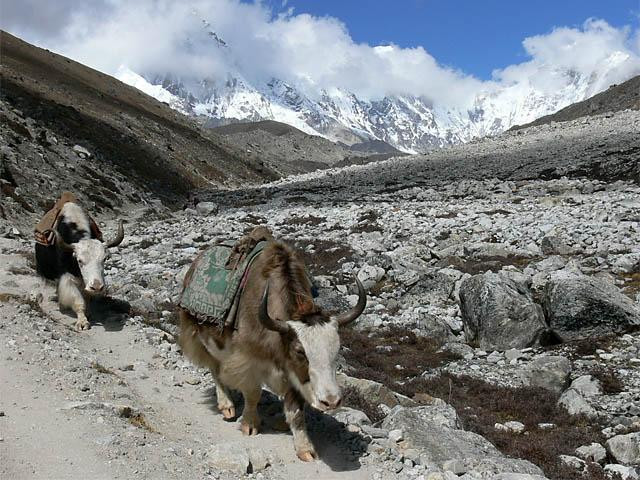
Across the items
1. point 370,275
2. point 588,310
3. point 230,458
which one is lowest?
point 230,458

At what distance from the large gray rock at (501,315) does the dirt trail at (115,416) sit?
5.27 m

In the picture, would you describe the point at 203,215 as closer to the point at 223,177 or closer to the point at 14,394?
the point at 14,394

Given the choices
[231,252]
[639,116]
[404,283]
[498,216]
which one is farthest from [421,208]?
[639,116]

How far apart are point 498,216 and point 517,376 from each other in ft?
35.9

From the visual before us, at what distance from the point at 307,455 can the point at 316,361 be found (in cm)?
111

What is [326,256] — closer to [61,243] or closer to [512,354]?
[512,354]

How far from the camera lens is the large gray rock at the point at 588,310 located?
33.8 ft

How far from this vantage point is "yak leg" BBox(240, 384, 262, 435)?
5.83m

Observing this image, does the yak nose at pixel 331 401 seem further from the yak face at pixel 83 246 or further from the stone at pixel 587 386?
the stone at pixel 587 386

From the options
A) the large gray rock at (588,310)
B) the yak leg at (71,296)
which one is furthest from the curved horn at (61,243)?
the large gray rock at (588,310)

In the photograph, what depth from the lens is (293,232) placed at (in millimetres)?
21828

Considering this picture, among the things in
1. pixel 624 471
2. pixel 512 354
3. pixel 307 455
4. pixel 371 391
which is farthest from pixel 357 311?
pixel 512 354

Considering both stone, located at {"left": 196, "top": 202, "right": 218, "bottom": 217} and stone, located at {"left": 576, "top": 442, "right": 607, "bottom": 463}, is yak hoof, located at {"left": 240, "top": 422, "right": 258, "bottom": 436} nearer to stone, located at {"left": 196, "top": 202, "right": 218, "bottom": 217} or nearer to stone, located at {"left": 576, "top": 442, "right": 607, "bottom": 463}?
stone, located at {"left": 576, "top": 442, "right": 607, "bottom": 463}

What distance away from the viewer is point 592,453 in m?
6.97
